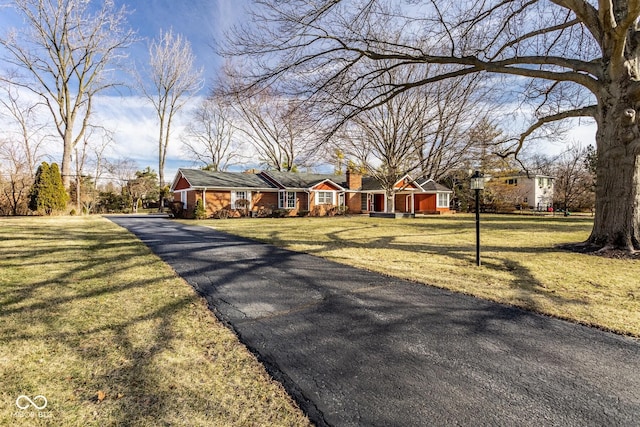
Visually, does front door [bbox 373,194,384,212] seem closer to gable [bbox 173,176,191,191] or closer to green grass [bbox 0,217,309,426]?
gable [bbox 173,176,191,191]

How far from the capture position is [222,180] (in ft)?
80.4

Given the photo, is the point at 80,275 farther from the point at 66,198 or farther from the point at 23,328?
the point at 66,198

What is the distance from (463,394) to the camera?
2188 millimetres

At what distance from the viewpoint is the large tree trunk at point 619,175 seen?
7.19 metres

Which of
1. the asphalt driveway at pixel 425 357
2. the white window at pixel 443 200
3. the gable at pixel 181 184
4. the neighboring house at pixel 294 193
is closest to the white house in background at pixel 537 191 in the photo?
the white window at pixel 443 200

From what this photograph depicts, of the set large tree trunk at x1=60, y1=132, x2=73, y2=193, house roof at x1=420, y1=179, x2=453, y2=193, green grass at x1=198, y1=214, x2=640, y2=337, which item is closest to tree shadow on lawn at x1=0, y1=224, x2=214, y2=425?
green grass at x1=198, y1=214, x2=640, y2=337

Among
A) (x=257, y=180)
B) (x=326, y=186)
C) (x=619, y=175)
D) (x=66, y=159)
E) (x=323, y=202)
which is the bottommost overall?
(x=323, y=202)

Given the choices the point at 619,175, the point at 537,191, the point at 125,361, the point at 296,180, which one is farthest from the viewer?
the point at 537,191

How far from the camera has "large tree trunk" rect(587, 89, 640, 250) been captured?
7.19 metres

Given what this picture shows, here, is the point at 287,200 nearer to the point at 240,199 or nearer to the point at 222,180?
the point at 240,199

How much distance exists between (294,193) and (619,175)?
69.7 feet

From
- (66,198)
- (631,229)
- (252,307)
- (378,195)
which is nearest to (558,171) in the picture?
(378,195)

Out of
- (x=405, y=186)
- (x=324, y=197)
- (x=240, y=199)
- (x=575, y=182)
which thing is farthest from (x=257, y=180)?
(x=575, y=182)

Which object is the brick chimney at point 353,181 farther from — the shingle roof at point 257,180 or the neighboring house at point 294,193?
the shingle roof at point 257,180
